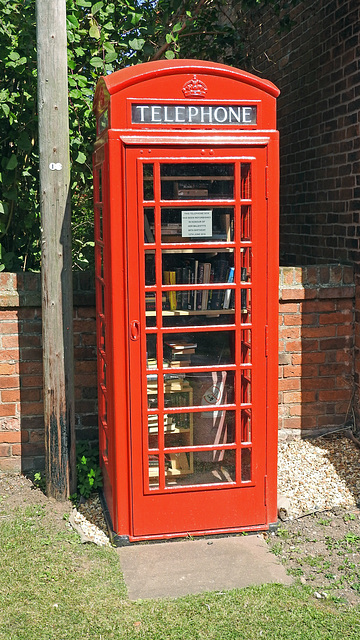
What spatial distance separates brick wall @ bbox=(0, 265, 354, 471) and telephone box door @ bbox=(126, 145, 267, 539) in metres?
1.30

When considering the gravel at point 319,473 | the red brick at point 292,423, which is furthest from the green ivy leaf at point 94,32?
the gravel at point 319,473

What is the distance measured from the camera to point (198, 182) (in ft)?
14.3

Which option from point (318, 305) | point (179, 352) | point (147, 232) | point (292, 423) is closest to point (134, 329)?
point (179, 352)

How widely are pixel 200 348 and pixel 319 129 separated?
306cm

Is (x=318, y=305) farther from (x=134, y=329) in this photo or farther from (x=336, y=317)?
(x=134, y=329)

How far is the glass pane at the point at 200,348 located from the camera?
4.51m

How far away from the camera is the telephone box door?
433 centimetres

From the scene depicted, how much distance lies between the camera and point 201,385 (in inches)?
182

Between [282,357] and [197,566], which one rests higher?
[282,357]

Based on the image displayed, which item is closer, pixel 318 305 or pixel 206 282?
pixel 206 282

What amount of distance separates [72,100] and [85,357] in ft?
6.74

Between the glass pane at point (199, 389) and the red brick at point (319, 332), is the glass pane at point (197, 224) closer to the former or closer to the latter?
the glass pane at point (199, 389)

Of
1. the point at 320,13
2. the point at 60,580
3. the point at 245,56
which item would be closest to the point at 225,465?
the point at 60,580

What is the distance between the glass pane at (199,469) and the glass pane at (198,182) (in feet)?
5.37
